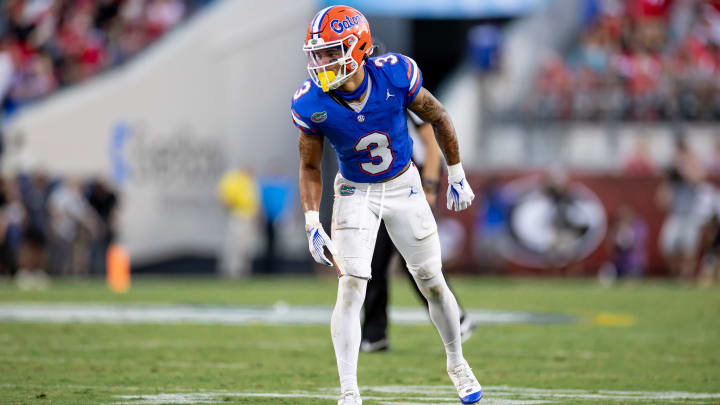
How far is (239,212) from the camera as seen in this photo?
1842cm

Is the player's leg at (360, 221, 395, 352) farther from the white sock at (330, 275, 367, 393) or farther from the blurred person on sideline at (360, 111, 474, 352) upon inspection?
the white sock at (330, 275, 367, 393)

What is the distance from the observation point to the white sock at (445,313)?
5523 millimetres

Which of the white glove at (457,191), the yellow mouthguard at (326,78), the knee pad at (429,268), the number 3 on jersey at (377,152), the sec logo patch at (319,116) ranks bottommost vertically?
the knee pad at (429,268)

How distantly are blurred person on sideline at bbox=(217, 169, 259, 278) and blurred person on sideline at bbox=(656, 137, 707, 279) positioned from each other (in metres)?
6.51

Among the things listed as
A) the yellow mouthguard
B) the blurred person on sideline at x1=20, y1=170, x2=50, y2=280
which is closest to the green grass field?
the yellow mouthguard

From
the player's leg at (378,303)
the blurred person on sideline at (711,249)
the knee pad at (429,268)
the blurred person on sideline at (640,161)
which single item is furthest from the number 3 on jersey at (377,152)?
the blurred person on sideline at (640,161)

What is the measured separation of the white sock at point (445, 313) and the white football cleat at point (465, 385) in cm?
5

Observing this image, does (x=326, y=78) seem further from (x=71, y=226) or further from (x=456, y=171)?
(x=71, y=226)

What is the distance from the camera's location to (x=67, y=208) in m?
17.9

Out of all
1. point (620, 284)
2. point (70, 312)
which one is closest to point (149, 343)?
point (70, 312)

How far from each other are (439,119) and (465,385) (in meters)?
1.29

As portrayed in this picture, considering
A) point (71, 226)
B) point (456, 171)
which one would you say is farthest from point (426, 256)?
point (71, 226)

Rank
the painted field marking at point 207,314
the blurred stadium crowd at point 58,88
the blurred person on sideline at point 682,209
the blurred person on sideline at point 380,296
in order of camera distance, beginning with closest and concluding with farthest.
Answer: the blurred person on sideline at point 380,296
the painted field marking at point 207,314
the blurred person on sideline at point 682,209
the blurred stadium crowd at point 58,88

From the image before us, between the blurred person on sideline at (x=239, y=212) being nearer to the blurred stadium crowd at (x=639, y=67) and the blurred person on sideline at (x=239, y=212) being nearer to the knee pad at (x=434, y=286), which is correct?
the blurred stadium crowd at (x=639, y=67)
